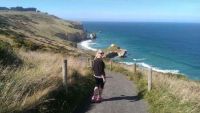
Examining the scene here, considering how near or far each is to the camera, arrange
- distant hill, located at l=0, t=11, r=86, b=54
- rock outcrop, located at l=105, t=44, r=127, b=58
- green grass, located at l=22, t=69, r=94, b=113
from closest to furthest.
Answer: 1. green grass, located at l=22, t=69, r=94, b=113
2. distant hill, located at l=0, t=11, r=86, b=54
3. rock outcrop, located at l=105, t=44, r=127, b=58

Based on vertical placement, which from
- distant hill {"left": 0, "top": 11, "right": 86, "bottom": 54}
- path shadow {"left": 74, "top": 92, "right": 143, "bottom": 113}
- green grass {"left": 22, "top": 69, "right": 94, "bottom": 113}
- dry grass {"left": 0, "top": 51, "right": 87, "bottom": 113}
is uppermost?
dry grass {"left": 0, "top": 51, "right": 87, "bottom": 113}

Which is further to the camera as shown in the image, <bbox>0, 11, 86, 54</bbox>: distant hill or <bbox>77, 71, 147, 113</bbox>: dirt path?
<bbox>0, 11, 86, 54</bbox>: distant hill

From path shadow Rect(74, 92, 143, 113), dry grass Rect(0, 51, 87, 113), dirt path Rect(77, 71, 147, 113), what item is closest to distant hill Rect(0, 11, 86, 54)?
dirt path Rect(77, 71, 147, 113)

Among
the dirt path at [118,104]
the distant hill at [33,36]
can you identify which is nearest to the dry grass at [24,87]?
the dirt path at [118,104]

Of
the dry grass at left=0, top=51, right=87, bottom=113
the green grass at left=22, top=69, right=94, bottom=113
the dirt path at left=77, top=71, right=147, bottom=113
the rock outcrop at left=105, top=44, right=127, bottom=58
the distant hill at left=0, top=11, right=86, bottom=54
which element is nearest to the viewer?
the dry grass at left=0, top=51, right=87, bottom=113

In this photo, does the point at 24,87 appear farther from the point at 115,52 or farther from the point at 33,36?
the point at 115,52

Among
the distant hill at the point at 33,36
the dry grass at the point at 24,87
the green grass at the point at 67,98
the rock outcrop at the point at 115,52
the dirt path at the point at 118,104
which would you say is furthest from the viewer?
the rock outcrop at the point at 115,52

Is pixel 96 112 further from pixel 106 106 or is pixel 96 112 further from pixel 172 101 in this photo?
pixel 172 101

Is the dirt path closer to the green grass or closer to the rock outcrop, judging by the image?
the green grass

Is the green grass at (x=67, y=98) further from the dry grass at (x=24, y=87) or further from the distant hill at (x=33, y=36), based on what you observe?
the distant hill at (x=33, y=36)

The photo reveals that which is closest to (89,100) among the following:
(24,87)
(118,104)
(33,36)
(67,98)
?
(118,104)

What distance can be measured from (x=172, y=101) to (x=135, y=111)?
1.23 meters

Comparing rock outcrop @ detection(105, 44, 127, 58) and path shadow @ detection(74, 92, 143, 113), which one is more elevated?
path shadow @ detection(74, 92, 143, 113)

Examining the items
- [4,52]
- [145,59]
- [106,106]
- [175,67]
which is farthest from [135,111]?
[145,59]
